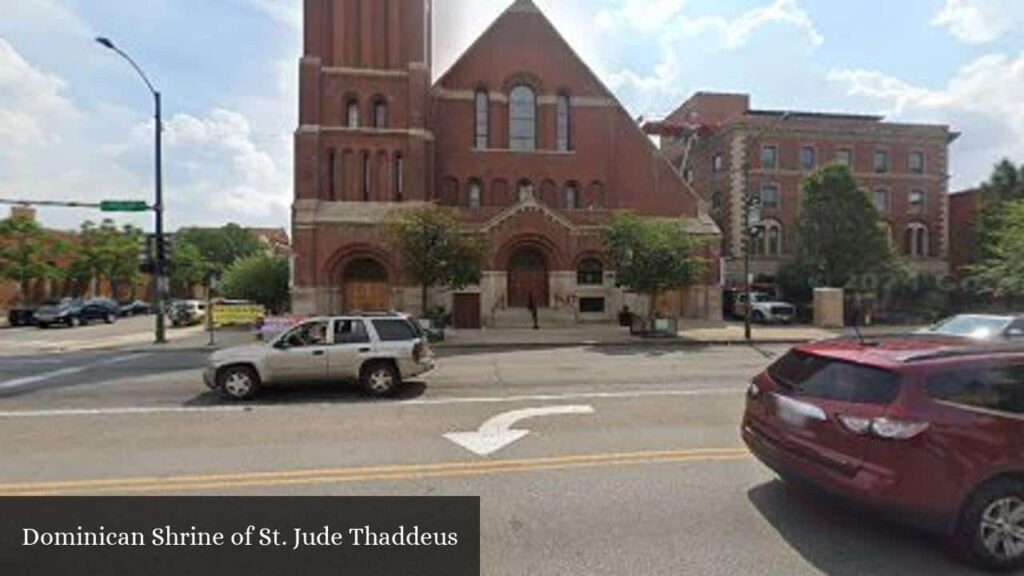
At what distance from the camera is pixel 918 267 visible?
47.5 metres

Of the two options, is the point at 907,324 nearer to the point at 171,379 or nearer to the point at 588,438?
the point at 588,438

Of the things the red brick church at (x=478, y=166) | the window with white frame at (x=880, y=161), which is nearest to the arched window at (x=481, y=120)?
the red brick church at (x=478, y=166)

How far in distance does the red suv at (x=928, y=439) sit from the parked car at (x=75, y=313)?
134ft

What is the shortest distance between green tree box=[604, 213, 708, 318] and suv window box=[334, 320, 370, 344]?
51.6 ft

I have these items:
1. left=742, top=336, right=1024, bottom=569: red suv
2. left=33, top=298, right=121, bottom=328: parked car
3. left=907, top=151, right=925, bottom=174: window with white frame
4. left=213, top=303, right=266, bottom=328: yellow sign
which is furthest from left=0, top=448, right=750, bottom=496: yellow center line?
left=907, top=151, right=925, bottom=174: window with white frame

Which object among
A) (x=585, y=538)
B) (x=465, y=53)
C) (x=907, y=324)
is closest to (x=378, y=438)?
(x=585, y=538)

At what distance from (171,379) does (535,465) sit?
1019cm

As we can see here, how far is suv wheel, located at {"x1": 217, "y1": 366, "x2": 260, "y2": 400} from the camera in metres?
11.1

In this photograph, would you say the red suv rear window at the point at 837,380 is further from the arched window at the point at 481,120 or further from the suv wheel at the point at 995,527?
the arched window at the point at 481,120

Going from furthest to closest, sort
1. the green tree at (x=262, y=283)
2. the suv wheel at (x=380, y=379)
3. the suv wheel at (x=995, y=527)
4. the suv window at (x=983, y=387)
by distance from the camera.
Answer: the green tree at (x=262, y=283)
the suv wheel at (x=380, y=379)
the suv window at (x=983, y=387)
the suv wheel at (x=995, y=527)

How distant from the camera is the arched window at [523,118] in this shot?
3516 centimetres

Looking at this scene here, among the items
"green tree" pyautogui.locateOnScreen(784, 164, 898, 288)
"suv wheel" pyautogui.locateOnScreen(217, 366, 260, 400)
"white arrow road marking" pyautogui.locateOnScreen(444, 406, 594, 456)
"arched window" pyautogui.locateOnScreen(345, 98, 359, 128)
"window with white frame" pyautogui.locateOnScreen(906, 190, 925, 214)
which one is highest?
"arched window" pyautogui.locateOnScreen(345, 98, 359, 128)

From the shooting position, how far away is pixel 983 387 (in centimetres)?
483

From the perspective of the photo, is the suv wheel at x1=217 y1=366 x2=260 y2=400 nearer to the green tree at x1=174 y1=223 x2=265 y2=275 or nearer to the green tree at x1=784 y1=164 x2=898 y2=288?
the green tree at x1=784 y1=164 x2=898 y2=288
